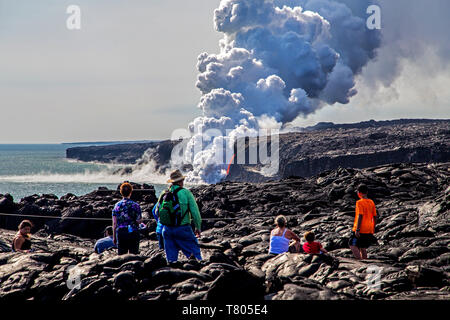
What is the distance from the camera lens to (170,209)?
967cm

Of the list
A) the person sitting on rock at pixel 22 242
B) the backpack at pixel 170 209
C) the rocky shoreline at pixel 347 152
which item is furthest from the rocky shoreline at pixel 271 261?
the rocky shoreline at pixel 347 152

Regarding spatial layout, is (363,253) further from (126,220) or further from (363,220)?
(126,220)

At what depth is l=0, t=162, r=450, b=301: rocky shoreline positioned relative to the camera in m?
8.86

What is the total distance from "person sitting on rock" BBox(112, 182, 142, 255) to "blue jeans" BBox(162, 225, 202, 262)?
2.70 feet

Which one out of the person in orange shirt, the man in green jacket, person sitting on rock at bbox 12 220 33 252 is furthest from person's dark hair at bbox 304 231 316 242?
person sitting on rock at bbox 12 220 33 252

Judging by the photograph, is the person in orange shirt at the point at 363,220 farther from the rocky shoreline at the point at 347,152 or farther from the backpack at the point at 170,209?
the rocky shoreline at the point at 347,152

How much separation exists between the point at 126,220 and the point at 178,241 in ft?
3.82

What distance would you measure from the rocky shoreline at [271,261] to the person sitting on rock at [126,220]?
358 millimetres

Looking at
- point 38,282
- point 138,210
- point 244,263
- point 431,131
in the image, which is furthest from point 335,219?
point 431,131

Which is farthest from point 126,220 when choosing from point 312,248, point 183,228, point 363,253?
point 363,253

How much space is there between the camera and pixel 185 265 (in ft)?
31.8

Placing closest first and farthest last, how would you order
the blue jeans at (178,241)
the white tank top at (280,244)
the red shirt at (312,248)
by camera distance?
the blue jeans at (178,241), the red shirt at (312,248), the white tank top at (280,244)

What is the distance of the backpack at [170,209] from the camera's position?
9648mm
